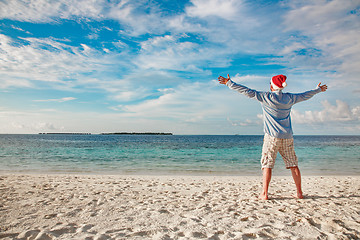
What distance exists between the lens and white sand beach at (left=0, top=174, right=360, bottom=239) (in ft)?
10.0

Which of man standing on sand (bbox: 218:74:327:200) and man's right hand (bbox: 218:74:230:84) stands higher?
man's right hand (bbox: 218:74:230:84)

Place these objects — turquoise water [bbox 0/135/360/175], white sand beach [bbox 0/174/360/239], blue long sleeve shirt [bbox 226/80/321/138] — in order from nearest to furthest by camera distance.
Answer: white sand beach [bbox 0/174/360/239] < blue long sleeve shirt [bbox 226/80/321/138] < turquoise water [bbox 0/135/360/175]

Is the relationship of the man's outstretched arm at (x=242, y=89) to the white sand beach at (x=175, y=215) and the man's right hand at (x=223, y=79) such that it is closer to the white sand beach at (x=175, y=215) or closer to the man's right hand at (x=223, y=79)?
the man's right hand at (x=223, y=79)

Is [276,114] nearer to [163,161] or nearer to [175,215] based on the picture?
[175,215]

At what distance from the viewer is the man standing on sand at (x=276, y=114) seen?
431 centimetres

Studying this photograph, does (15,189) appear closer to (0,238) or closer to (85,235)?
(0,238)

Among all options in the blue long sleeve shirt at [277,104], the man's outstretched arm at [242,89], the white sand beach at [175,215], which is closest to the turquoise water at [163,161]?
the white sand beach at [175,215]

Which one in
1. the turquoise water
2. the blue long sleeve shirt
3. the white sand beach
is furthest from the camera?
the turquoise water

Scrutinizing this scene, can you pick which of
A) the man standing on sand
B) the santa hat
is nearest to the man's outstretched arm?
the man standing on sand

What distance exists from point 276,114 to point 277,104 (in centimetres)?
20

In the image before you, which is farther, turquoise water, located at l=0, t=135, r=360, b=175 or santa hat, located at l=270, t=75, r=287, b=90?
turquoise water, located at l=0, t=135, r=360, b=175

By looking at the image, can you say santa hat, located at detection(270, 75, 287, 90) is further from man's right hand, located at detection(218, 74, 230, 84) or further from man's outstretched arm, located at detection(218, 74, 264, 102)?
man's right hand, located at detection(218, 74, 230, 84)

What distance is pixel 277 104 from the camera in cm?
429

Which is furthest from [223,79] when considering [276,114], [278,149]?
[278,149]
